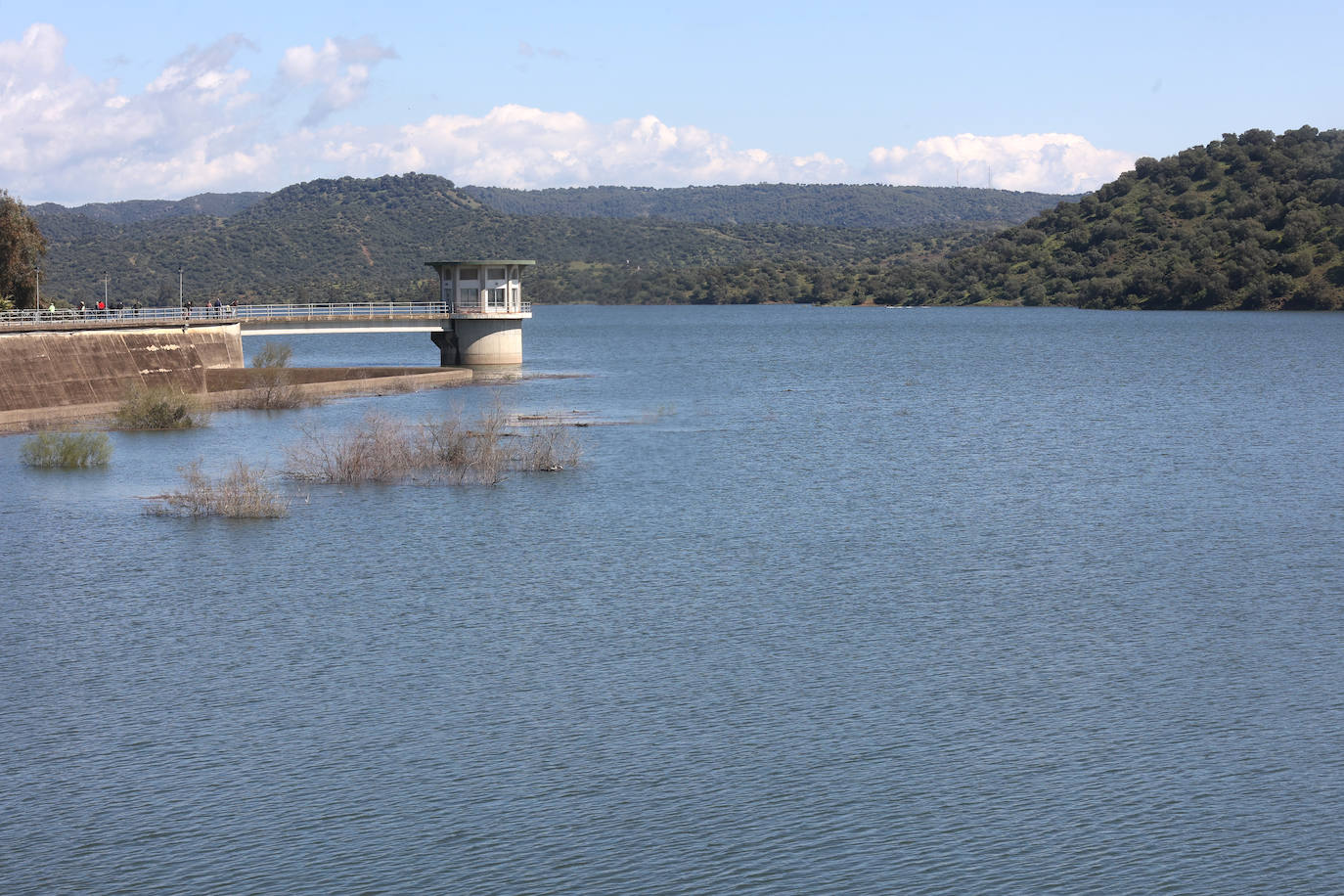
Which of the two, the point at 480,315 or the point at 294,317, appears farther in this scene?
the point at 480,315

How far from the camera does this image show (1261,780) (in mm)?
16016

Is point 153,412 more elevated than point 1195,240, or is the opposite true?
point 1195,240

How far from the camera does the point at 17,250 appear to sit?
229 feet

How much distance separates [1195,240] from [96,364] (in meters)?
126

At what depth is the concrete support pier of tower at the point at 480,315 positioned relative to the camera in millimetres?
81312

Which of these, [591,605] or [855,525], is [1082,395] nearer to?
[855,525]

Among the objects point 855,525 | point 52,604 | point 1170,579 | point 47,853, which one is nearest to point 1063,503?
point 855,525

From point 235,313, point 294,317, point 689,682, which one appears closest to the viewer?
point 689,682

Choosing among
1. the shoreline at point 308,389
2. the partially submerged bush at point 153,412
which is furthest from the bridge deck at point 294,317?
the partially submerged bush at point 153,412

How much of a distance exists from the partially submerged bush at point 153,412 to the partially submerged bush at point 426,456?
37.7 ft

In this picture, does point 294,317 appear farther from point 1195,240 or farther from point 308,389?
point 1195,240

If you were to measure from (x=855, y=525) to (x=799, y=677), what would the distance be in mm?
12718

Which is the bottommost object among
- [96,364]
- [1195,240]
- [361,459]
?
[361,459]

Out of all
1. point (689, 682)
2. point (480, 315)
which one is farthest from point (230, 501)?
point (480, 315)
